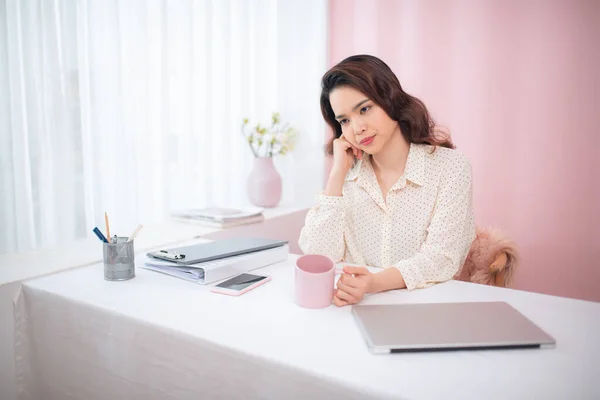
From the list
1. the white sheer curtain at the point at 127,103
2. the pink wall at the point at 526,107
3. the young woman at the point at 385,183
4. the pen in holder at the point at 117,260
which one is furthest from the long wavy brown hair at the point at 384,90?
the pink wall at the point at 526,107

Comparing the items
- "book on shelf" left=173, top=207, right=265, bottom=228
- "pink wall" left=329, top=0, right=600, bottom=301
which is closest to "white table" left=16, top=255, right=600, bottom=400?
"book on shelf" left=173, top=207, right=265, bottom=228

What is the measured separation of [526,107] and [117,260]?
2085mm

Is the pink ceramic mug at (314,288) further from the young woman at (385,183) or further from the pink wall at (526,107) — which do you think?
the pink wall at (526,107)

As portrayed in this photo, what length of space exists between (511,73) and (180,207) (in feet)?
5.86

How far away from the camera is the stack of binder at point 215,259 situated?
108 centimetres

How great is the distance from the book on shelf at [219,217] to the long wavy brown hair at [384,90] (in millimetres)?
663

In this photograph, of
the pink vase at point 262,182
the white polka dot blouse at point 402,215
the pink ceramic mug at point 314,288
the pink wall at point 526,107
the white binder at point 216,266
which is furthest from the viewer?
the pink vase at point 262,182

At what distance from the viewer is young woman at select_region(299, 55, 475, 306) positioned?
1.25 meters

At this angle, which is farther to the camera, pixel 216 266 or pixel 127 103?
pixel 127 103

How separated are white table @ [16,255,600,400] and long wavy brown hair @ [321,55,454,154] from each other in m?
0.52

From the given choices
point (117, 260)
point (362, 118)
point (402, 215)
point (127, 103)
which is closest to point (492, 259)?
point (402, 215)

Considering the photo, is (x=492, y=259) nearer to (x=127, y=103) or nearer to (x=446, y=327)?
(x=446, y=327)

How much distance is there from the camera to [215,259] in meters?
1.12

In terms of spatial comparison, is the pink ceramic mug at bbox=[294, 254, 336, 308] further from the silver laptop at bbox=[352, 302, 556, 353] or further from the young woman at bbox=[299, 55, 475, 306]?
the young woman at bbox=[299, 55, 475, 306]
